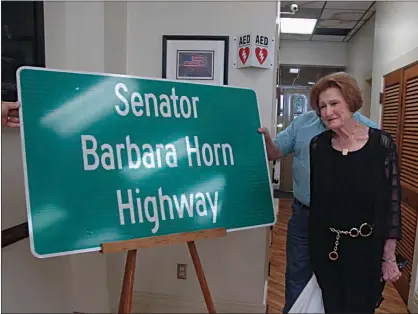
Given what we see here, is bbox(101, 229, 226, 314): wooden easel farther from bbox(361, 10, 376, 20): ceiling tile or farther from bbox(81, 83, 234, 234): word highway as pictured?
bbox(361, 10, 376, 20): ceiling tile

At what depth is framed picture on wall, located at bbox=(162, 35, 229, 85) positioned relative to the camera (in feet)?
6.59

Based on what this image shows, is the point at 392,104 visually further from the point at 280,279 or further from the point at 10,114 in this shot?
the point at 10,114

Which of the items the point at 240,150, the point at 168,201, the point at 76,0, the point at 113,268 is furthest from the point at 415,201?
the point at 76,0

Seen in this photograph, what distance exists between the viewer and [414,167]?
2031 millimetres

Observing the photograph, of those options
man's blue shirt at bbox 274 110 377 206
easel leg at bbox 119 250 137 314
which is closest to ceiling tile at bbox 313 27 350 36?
man's blue shirt at bbox 274 110 377 206

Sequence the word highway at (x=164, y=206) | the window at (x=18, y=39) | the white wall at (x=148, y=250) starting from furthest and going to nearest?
the white wall at (x=148, y=250), the window at (x=18, y=39), the word highway at (x=164, y=206)

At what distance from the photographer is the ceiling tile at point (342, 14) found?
242 centimetres

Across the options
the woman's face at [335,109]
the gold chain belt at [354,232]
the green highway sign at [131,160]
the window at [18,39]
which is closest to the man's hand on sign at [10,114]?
the green highway sign at [131,160]

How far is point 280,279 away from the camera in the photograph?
7.91 ft

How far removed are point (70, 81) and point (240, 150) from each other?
738 mm

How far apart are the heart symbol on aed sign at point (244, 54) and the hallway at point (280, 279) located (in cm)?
84

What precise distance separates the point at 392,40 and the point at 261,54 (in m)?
0.80

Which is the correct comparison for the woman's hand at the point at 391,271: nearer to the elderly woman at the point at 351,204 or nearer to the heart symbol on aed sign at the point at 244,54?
the elderly woman at the point at 351,204

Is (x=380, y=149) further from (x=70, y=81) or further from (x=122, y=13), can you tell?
(x=122, y=13)
